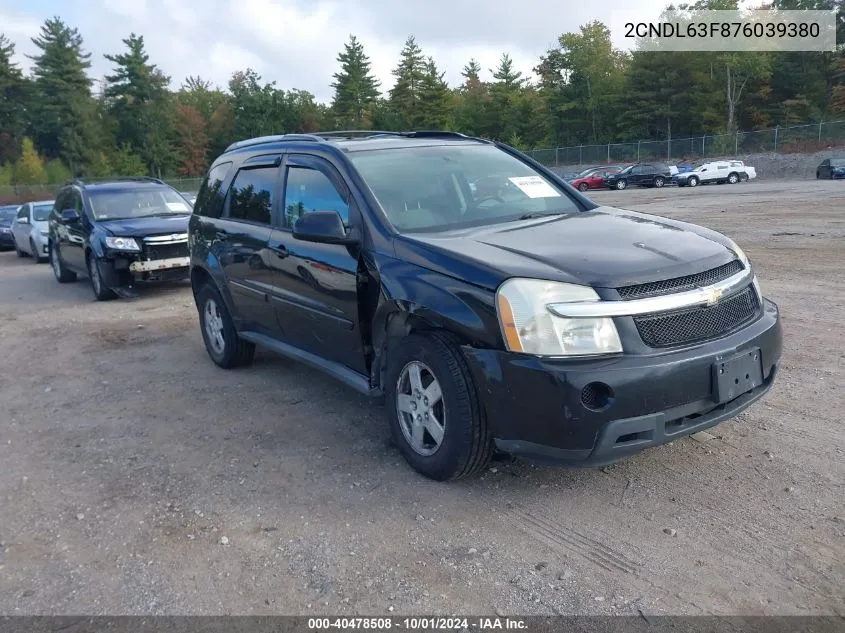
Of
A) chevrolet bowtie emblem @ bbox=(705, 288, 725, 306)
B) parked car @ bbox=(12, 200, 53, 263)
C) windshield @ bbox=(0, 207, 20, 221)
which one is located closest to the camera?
chevrolet bowtie emblem @ bbox=(705, 288, 725, 306)

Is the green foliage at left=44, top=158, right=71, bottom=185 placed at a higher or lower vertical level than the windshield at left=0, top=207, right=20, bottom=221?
higher

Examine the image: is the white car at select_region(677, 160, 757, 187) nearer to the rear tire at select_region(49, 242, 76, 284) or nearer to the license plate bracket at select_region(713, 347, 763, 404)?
the rear tire at select_region(49, 242, 76, 284)

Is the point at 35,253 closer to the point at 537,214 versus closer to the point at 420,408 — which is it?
the point at 537,214

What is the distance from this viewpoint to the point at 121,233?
412 inches

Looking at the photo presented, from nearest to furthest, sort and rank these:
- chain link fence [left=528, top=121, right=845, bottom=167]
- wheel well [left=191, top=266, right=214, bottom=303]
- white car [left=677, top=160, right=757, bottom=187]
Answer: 1. wheel well [left=191, top=266, right=214, bottom=303]
2. white car [left=677, top=160, right=757, bottom=187]
3. chain link fence [left=528, top=121, right=845, bottom=167]

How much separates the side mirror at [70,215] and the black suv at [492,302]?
7.31m

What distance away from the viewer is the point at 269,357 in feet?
22.3

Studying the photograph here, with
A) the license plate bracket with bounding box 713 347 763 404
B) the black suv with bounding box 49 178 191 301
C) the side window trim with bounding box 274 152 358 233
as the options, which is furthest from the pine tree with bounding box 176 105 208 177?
the license plate bracket with bounding box 713 347 763 404

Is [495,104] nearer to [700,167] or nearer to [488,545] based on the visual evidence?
[700,167]

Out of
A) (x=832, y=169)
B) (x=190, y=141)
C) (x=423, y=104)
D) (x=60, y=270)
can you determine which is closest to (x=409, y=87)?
(x=423, y=104)

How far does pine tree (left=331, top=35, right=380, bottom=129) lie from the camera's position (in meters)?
78.8

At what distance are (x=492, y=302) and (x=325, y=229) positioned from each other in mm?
1258

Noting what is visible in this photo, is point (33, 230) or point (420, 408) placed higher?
point (33, 230)

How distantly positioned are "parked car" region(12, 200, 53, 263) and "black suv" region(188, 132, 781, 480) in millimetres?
13565
